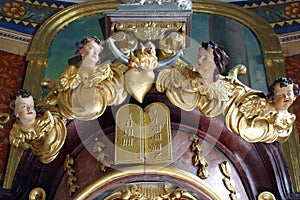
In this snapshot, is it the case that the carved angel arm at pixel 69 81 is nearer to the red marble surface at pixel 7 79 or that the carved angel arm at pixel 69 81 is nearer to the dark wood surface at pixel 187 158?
the dark wood surface at pixel 187 158

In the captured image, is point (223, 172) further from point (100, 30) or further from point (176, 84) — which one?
point (100, 30)

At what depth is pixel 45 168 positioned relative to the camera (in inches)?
101

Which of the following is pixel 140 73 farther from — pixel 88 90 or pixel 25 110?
pixel 25 110

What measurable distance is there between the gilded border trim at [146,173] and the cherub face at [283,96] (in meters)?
0.45

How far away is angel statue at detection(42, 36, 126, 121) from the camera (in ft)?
8.29

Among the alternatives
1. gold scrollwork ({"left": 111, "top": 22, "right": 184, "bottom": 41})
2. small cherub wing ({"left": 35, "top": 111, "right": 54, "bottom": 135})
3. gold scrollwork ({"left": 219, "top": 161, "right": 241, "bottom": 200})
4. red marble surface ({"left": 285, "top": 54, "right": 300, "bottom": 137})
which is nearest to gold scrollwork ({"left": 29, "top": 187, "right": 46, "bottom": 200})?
small cherub wing ({"left": 35, "top": 111, "right": 54, "bottom": 135})

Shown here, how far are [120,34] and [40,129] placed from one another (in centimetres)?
83

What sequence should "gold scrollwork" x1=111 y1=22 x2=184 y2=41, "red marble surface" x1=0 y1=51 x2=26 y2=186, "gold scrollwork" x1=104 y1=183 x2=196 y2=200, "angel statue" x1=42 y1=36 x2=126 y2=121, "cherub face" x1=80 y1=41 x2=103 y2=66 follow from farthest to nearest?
"red marble surface" x1=0 y1=51 x2=26 y2=186 → "gold scrollwork" x1=111 y1=22 x2=184 y2=41 → "cherub face" x1=80 y1=41 x2=103 y2=66 → "angel statue" x1=42 y1=36 x2=126 y2=121 → "gold scrollwork" x1=104 y1=183 x2=196 y2=200

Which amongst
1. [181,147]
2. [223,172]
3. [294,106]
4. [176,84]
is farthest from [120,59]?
[294,106]

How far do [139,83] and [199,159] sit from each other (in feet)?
1.30

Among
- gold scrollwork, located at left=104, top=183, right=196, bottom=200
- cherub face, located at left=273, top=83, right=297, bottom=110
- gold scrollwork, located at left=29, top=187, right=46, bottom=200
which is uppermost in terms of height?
cherub face, located at left=273, top=83, right=297, bottom=110

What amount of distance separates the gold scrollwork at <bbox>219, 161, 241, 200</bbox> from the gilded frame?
868 millimetres

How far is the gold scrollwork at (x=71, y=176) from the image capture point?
249 centimetres

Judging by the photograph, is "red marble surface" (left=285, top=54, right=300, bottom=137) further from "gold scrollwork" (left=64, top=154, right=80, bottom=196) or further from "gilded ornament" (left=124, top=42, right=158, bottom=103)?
"gold scrollwork" (left=64, top=154, right=80, bottom=196)
